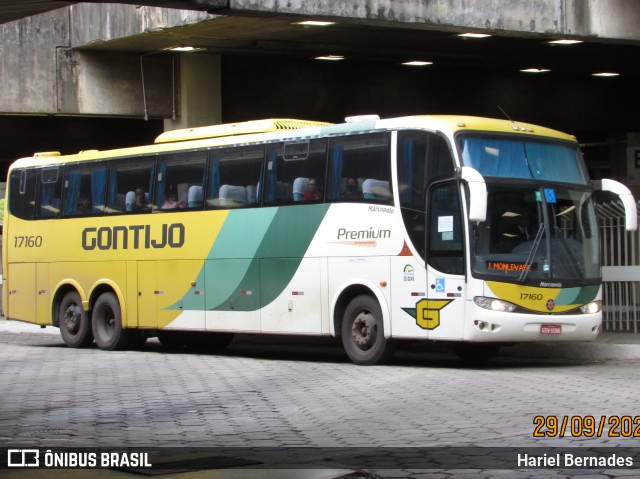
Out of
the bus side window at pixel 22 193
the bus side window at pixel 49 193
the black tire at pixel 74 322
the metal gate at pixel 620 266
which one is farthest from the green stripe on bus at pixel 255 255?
the bus side window at pixel 22 193

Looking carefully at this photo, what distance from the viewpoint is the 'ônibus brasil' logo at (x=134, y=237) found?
20859 millimetres

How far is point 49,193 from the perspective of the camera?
2389cm

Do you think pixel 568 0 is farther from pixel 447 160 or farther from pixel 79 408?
pixel 79 408

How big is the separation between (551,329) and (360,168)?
359cm

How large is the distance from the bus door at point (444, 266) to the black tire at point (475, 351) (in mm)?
1675

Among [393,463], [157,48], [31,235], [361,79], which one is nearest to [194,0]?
[393,463]

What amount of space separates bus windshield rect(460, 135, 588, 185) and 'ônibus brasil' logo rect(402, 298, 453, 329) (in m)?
1.85

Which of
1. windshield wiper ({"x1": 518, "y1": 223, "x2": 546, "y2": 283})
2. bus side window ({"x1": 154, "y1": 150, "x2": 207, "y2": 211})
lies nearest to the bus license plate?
windshield wiper ({"x1": 518, "y1": 223, "x2": 546, "y2": 283})

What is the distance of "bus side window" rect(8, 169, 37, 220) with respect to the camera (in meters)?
24.3

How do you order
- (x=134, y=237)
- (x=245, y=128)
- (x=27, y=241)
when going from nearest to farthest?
(x=245, y=128)
(x=134, y=237)
(x=27, y=241)

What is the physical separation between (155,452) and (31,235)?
50.5ft

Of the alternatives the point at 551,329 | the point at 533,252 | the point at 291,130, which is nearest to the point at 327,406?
the point at 551,329
